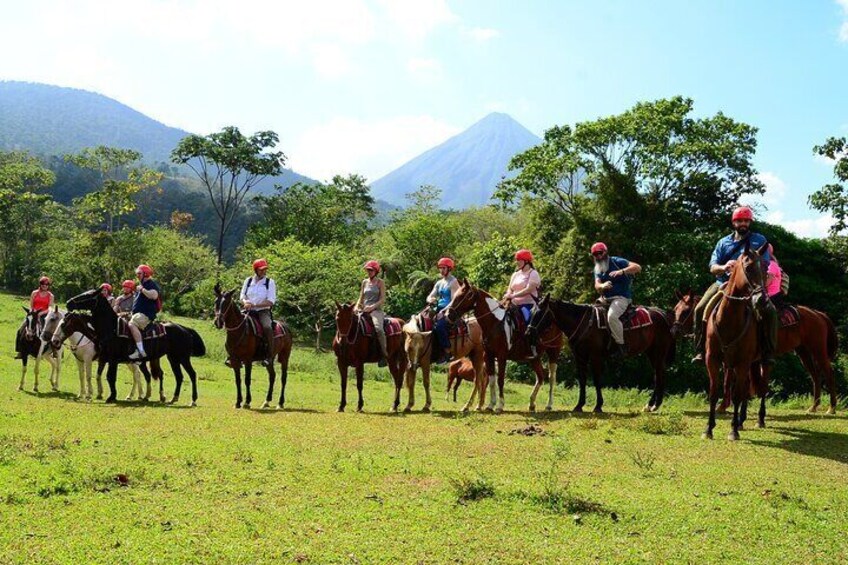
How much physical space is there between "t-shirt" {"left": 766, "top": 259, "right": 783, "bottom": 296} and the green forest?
52.9 ft

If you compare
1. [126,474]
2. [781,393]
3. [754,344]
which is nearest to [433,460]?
[126,474]

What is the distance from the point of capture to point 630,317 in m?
14.1

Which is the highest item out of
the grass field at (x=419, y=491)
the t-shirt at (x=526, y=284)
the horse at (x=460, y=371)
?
the t-shirt at (x=526, y=284)

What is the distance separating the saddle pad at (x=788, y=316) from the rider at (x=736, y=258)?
2679mm

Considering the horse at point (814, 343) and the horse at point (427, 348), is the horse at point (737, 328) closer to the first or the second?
the horse at point (814, 343)

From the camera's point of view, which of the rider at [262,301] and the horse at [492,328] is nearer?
the horse at [492,328]

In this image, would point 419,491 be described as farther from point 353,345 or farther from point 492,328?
point 353,345

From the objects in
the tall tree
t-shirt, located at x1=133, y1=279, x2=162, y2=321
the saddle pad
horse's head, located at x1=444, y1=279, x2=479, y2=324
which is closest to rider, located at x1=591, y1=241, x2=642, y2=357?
horse's head, located at x1=444, y1=279, x2=479, y2=324

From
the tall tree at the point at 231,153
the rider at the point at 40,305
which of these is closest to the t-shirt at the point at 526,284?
the rider at the point at 40,305

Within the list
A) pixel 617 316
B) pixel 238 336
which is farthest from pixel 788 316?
pixel 238 336

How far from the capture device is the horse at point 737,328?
9.69 meters

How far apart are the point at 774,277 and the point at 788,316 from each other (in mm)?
3010

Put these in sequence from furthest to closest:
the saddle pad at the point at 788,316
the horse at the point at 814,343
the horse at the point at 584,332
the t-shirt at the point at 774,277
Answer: the horse at the point at 584,332 < the horse at the point at 814,343 < the saddle pad at the point at 788,316 < the t-shirt at the point at 774,277

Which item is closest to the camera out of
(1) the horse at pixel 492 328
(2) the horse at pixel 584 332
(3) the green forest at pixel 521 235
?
(1) the horse at pixel 492 328
